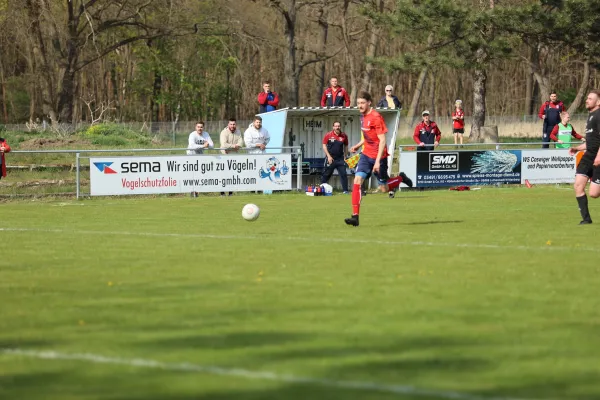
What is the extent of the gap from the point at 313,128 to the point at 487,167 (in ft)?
16.9

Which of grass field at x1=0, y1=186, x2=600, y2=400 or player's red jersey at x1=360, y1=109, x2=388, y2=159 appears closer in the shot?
grass field at x1=0, y1=186, x2=600, y2=400

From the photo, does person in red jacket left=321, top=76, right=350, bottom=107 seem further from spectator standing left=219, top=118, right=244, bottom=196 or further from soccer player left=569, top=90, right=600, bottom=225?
soccer player left=569, top=90, right=600, bottom=225

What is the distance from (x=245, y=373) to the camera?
593cm

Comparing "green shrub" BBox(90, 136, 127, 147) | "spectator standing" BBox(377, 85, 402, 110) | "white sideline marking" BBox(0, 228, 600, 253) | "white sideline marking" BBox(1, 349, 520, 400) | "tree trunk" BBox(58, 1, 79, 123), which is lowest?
"white sideline marking" BBox(0, 228, 600, 253)

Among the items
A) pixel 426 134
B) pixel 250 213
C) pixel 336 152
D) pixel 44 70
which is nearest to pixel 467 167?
pixel 426 134

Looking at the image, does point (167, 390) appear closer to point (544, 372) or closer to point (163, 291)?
point (544, 372)

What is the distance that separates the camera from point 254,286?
9.45 m

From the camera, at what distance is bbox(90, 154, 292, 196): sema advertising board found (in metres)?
25.6

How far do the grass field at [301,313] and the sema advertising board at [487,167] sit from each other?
12959mm

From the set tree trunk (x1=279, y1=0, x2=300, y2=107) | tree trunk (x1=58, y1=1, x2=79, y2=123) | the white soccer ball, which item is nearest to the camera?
the white soccer ball

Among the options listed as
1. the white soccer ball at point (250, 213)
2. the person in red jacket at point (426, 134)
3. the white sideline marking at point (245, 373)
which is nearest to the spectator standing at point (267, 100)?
the person in red jacket at point (426, 134)

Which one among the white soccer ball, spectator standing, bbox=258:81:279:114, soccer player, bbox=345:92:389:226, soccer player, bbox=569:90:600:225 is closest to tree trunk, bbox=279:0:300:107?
spectator standing, bbox=258:81:279:114

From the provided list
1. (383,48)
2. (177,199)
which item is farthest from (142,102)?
(177,199)

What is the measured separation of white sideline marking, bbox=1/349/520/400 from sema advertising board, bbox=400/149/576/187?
74.6 ft
